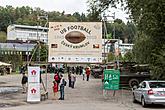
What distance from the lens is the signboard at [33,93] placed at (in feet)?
81.4

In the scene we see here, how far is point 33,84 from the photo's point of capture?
82.1 ft

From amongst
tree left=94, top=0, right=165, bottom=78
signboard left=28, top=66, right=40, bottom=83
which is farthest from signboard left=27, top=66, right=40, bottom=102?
tree left=94, top=0, right=165, bottom=78

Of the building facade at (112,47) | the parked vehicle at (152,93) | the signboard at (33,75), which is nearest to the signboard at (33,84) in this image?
the signboard at (33,75)

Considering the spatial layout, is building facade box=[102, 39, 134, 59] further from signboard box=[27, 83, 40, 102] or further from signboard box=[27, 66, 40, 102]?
signboard box=[27, 83, 40, 102]

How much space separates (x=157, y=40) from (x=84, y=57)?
5.38 meters

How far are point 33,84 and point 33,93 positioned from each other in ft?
1.83

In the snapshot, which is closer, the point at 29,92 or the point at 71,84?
the point at 29,92

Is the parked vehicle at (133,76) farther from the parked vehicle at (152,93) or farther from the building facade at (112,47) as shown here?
the parked vehicle at (152,93)

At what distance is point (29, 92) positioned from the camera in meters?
24.8

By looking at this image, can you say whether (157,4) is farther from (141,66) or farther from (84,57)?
(141,66)

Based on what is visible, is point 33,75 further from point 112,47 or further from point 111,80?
point 112,47

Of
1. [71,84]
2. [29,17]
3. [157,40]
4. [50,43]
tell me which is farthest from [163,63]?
[29,17]

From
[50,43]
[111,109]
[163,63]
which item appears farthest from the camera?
[50,43]

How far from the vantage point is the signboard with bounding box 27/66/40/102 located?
2484 centimetres
